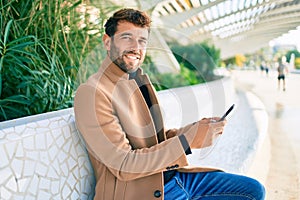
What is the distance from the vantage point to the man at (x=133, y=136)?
1.21 metres

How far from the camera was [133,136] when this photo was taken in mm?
1290

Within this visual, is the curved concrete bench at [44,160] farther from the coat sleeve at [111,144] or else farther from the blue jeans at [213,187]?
the blue jeans at [213,187]

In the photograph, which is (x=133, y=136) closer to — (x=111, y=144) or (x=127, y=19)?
(x=111, y=144)

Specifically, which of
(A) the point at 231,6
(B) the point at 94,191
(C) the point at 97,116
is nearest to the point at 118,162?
(C) the point at 97,116

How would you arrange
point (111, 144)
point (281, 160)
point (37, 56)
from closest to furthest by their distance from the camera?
point (111, 144) < point (37, 56) < point (281, 160)

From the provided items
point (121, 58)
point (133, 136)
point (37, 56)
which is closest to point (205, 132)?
point (133, 136)

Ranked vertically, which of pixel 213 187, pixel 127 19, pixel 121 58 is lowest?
pixel 213 187

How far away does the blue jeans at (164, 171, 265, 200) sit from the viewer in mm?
1437

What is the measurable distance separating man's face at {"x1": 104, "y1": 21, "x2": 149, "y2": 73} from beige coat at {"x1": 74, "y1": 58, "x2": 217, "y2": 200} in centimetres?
4

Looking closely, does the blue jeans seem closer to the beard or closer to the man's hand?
the man's hand

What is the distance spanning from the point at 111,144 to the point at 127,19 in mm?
484

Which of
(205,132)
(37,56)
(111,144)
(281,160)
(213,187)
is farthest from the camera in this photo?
(281,160)

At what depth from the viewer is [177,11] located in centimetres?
995

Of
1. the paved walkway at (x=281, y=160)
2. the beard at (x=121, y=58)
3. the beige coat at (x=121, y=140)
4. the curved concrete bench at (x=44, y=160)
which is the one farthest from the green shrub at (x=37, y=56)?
the paved walkway at (x=281, y=160)
